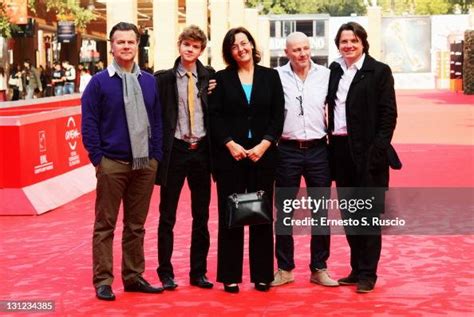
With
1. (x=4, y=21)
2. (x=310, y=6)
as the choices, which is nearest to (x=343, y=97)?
(x=4, y=21)

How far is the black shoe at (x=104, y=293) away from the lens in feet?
21.5

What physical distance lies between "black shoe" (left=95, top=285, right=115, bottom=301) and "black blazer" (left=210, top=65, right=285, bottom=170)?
116 cm

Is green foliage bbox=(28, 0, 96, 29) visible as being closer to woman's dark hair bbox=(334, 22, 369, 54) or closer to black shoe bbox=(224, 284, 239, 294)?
woman's dark hair bbox=(334, 22, 369, 54)

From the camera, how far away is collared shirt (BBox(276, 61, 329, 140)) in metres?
6.79

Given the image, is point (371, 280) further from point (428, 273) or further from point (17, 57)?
point (17, 57)

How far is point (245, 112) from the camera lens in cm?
666

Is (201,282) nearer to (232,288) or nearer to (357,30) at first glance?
(232,288)

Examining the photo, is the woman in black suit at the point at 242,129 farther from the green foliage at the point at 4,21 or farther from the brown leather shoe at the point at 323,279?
the green foliage at the point at 4,21

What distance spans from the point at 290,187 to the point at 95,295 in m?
1.57

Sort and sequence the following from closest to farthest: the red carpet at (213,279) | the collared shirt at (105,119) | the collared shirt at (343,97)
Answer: the red carpet at (213,279), the collared shirt at (105,119), the collared shirt at (343,97)

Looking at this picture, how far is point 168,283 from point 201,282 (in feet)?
0.79

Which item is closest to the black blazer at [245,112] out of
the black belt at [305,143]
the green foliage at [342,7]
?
the black belt at [305,143]

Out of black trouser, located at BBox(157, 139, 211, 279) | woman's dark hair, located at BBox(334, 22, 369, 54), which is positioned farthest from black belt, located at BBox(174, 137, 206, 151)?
woman's dark hair, located at BBox(334, 22, 369, 54)

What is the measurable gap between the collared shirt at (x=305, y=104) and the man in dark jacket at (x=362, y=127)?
0.08 metres
